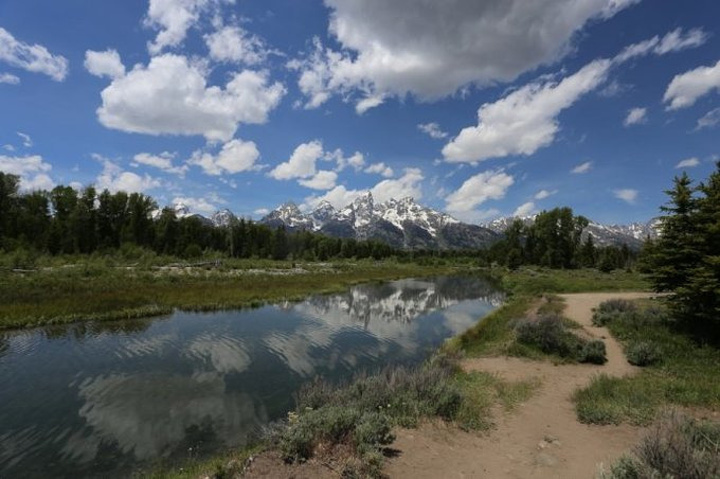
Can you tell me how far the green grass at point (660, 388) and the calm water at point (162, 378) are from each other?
9791 mm

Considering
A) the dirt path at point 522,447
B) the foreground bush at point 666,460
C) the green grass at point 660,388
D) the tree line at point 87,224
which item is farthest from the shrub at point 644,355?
the tree line at point 87,224

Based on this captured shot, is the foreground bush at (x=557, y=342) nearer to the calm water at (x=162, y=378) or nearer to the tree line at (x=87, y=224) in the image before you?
the calm water at (x=162, y=378)

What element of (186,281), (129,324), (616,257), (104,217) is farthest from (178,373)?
(616,257)

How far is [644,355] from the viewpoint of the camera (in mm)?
17844

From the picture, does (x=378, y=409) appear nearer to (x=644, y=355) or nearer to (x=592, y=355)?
(x=592, y=355)

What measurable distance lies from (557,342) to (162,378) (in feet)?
62.1

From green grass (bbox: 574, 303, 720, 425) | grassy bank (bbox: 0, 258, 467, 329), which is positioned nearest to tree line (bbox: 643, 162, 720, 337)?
green grass (bbox: 574, 303, 720, 425)

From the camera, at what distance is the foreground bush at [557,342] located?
18.5m

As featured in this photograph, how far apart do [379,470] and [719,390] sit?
42.0 ft

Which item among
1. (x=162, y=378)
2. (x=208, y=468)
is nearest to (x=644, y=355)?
(x=208, y=468)

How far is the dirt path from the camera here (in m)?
8.65

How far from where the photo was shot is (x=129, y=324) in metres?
25.4

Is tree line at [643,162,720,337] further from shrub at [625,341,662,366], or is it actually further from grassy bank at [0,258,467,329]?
grassy bank at [0,258,467,329]

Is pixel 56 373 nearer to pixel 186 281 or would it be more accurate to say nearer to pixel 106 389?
pixel 106 389
